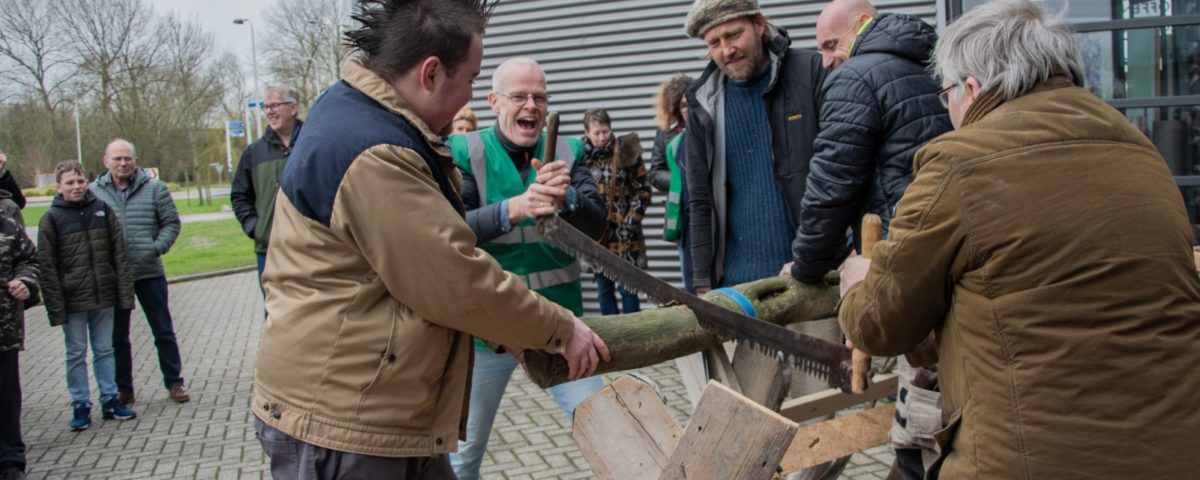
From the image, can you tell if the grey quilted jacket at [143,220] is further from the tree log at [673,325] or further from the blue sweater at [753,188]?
the tree log at [673,325]

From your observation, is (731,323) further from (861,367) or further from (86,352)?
(86,352)

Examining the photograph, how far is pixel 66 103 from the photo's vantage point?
1182 inches

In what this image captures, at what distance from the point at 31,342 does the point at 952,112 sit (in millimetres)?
10851

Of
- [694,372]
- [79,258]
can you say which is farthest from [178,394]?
[694,372]

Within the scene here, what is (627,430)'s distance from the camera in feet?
9.14

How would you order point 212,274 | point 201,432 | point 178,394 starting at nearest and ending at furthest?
point 201,432, point 178,394, point 212,274

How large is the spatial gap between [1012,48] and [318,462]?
1.89 metres

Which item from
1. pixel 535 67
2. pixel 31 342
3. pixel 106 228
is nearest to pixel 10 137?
pixel 31 342

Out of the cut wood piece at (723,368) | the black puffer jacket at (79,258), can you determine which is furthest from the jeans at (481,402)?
the black puffer jacket at (79,258)

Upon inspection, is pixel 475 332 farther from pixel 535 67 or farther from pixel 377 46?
pixel 535 67

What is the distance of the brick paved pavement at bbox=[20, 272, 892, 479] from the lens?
532 cm

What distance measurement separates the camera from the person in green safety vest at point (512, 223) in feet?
11.2

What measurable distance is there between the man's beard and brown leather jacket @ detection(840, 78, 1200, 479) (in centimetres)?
184

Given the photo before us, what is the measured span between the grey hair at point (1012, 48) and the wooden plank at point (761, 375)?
51.1 inches
